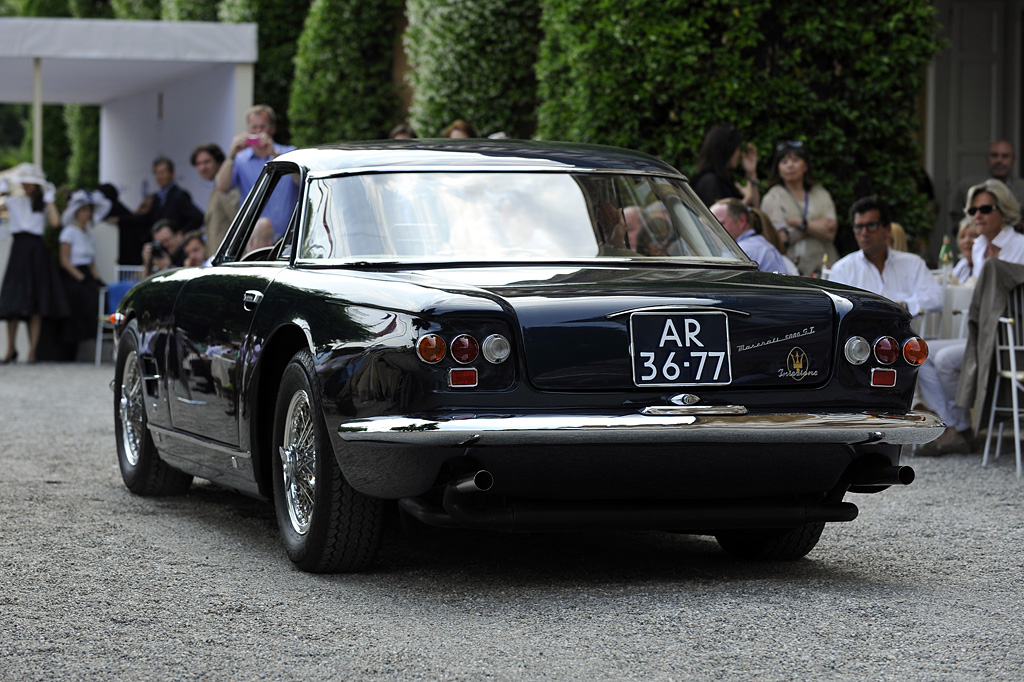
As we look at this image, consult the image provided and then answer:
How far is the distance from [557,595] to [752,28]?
315 inches

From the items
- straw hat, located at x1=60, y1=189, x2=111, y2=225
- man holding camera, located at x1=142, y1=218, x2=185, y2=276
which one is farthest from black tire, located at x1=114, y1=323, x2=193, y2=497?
straw hat, located at x1=60, y1=189, x2=111, y2=225

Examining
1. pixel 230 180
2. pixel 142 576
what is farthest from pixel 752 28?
pixel 142 576

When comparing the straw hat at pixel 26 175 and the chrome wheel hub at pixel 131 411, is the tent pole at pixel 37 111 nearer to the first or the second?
the straw hat at pixel 26 175

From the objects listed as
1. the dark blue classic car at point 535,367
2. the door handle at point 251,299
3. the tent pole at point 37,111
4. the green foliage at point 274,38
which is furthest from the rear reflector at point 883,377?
the green foliage at point 274,38

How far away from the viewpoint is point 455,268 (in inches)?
215

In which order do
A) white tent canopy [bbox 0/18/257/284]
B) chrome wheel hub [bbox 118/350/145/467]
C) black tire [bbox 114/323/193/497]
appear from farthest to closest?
1. white tent canopy [bbox 0/18/257/284]
2. chrome wheel hub [bbox 118/350/145/467]
3. black tire [bbox 114/323/193/497]

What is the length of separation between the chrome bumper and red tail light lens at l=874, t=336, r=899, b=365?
21cm

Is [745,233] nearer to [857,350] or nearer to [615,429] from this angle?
[857,350]

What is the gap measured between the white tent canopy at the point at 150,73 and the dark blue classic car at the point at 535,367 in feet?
41.3

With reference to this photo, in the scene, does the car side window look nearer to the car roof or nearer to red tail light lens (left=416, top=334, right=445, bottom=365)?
the car roof

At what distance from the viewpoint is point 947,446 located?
9203mm

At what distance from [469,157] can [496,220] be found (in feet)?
1.28

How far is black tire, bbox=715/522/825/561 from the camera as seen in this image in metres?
5.70

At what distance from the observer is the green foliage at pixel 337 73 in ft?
71.7
